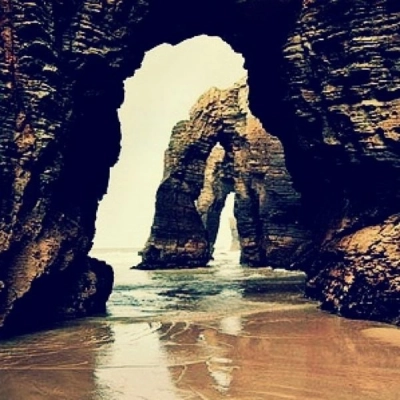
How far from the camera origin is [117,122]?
799 inches

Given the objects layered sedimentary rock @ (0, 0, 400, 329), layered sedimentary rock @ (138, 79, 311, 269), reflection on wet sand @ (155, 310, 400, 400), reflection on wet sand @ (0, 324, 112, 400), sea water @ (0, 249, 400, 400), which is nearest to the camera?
reflection on wet sand @ (155, 310, 400, 400)

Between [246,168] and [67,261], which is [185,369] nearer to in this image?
[67,261]

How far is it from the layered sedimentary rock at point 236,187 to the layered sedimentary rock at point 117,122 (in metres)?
23.2

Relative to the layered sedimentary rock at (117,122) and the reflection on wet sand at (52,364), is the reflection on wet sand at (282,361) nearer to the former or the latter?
the reflection on wet sand at (52,364)

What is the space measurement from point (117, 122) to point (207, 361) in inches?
470

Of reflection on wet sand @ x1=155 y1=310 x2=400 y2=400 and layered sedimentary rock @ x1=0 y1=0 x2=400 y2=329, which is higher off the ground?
layered sedimentary rock @ x1=0 y1=0 x2=400 y2=329

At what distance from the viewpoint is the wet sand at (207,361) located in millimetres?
8383

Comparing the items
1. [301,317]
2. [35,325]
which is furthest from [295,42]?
[35,325]

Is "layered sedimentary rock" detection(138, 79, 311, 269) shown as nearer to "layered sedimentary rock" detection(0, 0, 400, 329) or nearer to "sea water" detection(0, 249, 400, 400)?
"layered sedimentary rock" detection(0, 0, 400, 329)

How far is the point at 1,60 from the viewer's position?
14.5 m

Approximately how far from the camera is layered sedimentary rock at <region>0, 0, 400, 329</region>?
584 inches

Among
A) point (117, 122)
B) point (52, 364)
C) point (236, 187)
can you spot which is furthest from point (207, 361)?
point (236, 187)

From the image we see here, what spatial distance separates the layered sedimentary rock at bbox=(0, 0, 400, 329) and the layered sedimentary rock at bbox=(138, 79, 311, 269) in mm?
23176

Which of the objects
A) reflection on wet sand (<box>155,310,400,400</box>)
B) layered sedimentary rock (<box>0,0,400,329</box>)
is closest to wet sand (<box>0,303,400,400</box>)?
reflection on wet sand (<box>155,310,400,400</box>)
